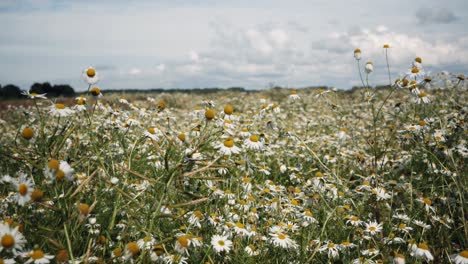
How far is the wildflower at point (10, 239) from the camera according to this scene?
169 centimetres

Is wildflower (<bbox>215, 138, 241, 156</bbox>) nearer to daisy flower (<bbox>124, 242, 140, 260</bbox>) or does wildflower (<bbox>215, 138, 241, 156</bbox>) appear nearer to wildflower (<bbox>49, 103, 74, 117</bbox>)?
daisy flower (<bbox>124, 242, 140, 260</bbox>)

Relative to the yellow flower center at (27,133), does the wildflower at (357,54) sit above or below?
above

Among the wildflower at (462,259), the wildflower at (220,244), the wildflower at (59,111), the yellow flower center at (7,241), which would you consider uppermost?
the wildflower at (59,111)

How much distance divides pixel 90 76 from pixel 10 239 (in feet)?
5.57

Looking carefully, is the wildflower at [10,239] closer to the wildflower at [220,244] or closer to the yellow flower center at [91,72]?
the wildflower at [220,244]

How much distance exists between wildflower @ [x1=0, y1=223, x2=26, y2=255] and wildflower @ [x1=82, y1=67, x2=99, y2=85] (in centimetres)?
150

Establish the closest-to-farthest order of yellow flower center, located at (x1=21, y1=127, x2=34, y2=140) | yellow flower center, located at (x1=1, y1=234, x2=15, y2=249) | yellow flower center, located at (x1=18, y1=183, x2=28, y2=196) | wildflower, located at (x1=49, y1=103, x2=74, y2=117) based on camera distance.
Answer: yellow flower center, located at (x1=1, y1=234, x2=15, y2=249), yellow flower center, located at (x1=18, y1=183, x2=28, y2=196), yellow flower center, located at (x1=21, y1=127, x2=34, y2=140), wildflower, located at (x1=49, y1=103, x2=74, y2=117)

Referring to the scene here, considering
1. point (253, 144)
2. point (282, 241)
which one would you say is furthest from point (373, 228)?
point (253, 144)

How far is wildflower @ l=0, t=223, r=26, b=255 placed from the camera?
5.56 feet

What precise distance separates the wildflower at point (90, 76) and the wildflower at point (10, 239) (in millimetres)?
1497

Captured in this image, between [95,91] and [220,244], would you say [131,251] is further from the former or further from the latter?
[95,91]

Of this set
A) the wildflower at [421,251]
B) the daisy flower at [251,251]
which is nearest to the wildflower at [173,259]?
the daisy flower at [251,251]

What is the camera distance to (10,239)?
5.58 ft

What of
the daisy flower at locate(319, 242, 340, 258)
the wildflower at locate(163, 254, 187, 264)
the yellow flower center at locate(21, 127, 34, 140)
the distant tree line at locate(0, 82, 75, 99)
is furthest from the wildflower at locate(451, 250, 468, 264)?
the distant tree line at locate(0, 82, 75, 99)
